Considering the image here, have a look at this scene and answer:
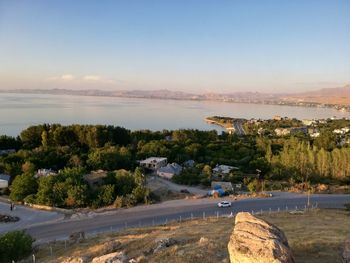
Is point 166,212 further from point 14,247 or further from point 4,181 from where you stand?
point 4,181

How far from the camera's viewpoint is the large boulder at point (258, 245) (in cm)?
842

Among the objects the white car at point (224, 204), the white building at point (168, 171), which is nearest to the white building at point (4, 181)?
the white building at point (168, 171)

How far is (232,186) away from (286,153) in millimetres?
9894

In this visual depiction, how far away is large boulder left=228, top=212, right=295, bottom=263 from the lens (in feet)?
27.6

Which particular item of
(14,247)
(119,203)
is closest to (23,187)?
(119,203)

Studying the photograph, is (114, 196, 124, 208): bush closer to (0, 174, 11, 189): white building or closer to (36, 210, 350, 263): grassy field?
(36, 210, 350, 263): grassy field

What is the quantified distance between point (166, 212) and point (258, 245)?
1949cm

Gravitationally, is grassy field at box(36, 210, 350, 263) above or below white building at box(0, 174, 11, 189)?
above

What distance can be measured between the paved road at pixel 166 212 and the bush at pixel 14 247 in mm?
4482

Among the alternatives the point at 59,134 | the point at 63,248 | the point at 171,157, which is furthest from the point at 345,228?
the point at 59,134

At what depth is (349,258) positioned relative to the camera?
10086 millimetres

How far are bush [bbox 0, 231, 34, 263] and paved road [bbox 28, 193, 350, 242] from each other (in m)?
4.48

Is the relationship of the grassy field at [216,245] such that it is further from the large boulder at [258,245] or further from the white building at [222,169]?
the white building at [222,169]

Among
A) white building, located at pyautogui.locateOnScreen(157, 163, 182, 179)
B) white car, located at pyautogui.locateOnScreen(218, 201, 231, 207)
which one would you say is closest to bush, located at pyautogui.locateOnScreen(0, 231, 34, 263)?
white car, located at pyautogui.locateOnScreen(218, 201, 231, 207)
